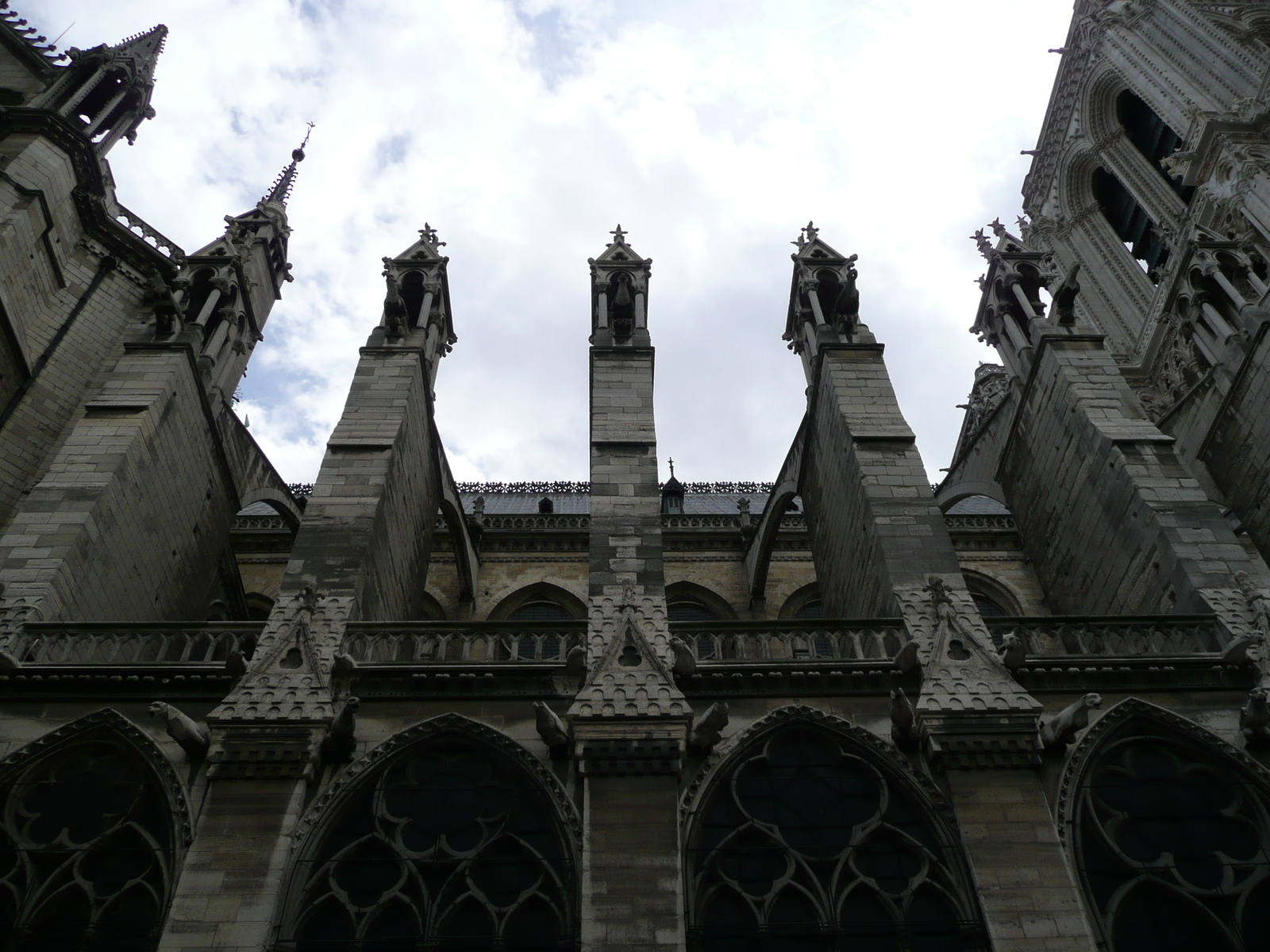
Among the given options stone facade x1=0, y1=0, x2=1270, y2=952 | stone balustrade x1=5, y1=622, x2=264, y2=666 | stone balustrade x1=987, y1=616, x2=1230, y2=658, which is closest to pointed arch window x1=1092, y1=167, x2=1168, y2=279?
stone facade x1=0, y1=0, x2=1270, y2=952

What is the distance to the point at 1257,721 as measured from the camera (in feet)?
30.0

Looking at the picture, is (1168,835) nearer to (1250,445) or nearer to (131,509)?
(1250,445)

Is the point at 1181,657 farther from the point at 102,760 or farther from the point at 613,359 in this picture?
the point at 102,760

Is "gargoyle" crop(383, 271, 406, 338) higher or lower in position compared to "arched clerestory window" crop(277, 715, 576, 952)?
higher

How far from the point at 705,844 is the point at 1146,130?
34197 mm

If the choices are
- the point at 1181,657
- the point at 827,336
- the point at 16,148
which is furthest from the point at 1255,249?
the point at 16,148

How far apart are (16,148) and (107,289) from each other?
9.12ft

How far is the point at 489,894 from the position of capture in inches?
336

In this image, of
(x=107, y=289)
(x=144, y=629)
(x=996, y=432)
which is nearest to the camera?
(x=144, y=629)

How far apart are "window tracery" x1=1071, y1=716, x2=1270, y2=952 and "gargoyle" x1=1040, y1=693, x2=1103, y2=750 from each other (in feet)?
1.50

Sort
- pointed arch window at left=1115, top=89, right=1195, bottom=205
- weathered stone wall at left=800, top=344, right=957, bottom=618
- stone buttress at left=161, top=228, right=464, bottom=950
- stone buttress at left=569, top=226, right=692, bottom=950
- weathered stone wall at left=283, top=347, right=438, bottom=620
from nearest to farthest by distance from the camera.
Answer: stone buttress at left=569, top=226, right=692, bottom=950
stone buttress at left=161, top=228, right=464, bottom=950
weathered stone wall at left=283, top=347, right=438, bottom=620
weathered stone wall at left=800, top=344, right=957, bottom=618
pointed arch window at left=1115, top=89, right=1195, bottom=205

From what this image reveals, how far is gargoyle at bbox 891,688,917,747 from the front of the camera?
9.10 m

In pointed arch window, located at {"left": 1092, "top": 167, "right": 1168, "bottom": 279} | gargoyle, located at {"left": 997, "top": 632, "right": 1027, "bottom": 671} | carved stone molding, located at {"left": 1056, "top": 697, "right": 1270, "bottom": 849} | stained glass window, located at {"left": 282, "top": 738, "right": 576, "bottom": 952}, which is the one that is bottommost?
stained glass window, located at {"left": 282, "top": 738, "right": 576, "bottom": 952}

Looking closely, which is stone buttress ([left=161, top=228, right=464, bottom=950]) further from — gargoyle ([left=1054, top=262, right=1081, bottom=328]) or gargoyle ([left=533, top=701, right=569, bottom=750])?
gargoyle ([left=1054, top=262, right=1081, bottom=328])
